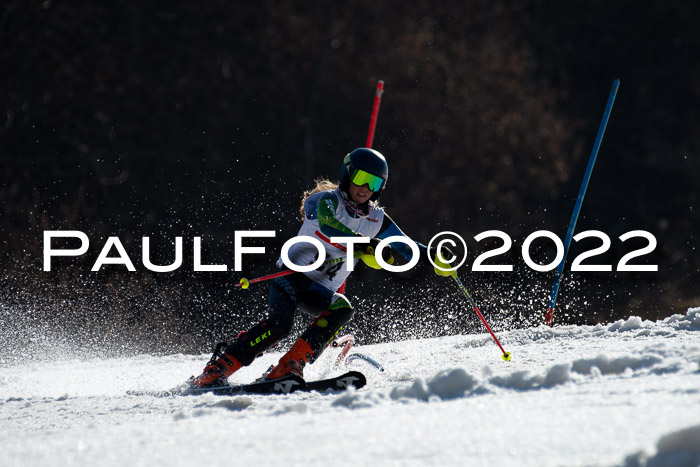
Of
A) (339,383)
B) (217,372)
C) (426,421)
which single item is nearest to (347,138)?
(217,372)

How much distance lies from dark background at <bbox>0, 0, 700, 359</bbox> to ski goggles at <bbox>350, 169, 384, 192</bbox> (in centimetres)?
648

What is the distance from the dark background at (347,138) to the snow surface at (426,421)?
23.3ft

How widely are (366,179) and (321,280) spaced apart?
2.15ft

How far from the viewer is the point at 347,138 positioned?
17.2 meters

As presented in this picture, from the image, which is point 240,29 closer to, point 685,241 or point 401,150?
point 401,150

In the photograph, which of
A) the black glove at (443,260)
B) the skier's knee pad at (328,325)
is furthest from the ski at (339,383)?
the black glove at (443,260)

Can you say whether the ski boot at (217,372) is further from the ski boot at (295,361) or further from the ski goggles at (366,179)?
the ski goggles at (366,179)

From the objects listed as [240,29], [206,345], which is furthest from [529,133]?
[206,345]

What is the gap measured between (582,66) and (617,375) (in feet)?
64.5

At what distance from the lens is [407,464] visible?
202cm

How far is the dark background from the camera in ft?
42.8

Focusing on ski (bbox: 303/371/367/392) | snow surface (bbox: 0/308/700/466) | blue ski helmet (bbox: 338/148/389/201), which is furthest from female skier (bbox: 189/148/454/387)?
snow surface (bbox: 0/308/700/466)

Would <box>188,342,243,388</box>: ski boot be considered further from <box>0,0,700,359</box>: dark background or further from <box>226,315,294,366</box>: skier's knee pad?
<box>0,0,700,359</box>: dark background

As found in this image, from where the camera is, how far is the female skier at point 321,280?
4.32m
